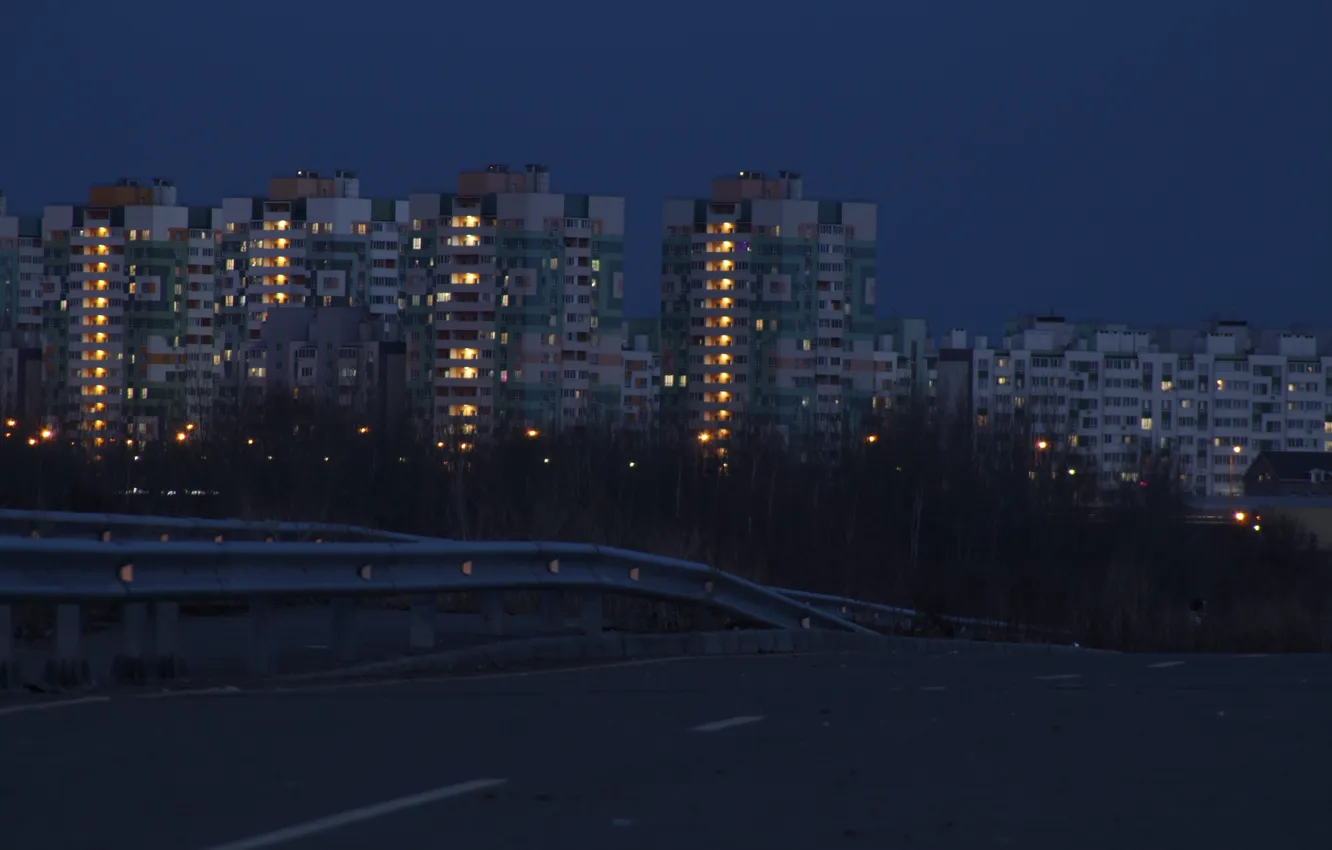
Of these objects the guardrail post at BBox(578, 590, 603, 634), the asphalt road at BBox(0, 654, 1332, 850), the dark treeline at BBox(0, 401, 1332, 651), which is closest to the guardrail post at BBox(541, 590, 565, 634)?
the guardrail post at BBox(578, 590, 603, 634)

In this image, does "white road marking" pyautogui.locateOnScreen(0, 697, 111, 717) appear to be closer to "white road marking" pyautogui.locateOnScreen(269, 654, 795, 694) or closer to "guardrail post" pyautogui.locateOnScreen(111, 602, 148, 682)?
"guardrail post" pyautogui.locateOnScreen(111, 602, 148, 682)

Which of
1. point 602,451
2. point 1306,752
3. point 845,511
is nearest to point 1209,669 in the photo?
point 1306,752

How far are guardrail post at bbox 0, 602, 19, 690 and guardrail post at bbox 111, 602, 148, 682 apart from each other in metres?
0.84

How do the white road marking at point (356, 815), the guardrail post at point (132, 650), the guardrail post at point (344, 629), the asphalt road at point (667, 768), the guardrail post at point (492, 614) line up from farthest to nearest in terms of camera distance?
the guardrail post at point (492, 614), the guardrail post at point (344, 629), the guardrail post at point (132, 650), the asphalt road at point (667, 768), the white road marking at point (356, 815)

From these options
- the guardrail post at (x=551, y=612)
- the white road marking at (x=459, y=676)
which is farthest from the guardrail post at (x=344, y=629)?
the guardrail post at (x=551, y=612)

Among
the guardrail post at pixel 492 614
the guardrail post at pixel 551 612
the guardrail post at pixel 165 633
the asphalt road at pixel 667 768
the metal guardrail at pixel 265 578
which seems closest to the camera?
the asphalt road at pixel 667 768

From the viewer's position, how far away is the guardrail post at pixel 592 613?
1870cm

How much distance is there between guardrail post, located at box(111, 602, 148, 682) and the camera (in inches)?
550

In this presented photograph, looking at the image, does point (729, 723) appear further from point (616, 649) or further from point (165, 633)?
point (616, 649)

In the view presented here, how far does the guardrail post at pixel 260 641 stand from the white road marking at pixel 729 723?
377cm

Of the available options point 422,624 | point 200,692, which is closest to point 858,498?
point 422,624

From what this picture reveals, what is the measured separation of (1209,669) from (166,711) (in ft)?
34.1

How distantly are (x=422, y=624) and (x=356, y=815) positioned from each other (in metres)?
8.53

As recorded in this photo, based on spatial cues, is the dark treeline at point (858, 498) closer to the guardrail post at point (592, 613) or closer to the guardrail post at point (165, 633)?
the guardrail post at point (592, 613)
